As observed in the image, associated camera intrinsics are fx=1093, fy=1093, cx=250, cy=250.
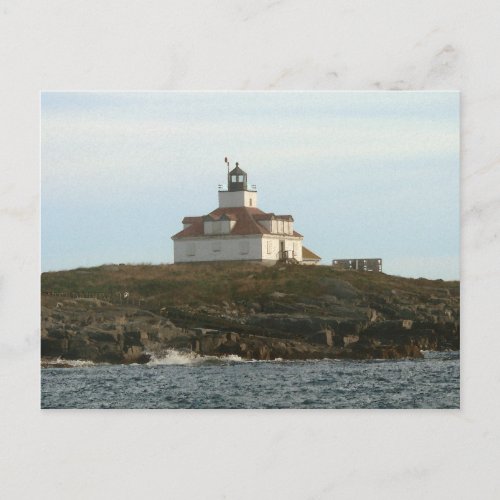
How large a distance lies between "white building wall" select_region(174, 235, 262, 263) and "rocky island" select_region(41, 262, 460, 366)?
0.04 metres

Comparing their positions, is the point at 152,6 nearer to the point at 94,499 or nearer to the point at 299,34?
the point at 299,34

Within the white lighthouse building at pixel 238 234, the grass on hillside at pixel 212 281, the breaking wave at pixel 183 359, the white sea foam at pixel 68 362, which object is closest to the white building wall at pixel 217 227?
the white lighthouse building at pixel 238 234

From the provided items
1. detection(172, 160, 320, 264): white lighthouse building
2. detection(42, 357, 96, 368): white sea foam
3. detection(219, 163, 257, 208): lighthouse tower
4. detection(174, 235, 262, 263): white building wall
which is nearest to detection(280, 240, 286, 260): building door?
detection(172, 160, 320, 264): white lighthouse building

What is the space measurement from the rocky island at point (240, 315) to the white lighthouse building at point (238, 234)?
0.05 m

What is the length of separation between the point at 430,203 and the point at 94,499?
2.07 m

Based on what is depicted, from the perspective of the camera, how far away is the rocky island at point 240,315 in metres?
5.09

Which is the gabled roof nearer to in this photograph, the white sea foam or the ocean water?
the ocean water

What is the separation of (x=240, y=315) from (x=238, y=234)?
1.26ft

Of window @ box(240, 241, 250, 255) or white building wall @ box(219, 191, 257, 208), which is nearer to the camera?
white building wall @ box(219, 191, 257, 208)

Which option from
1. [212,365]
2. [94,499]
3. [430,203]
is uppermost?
[430,203]

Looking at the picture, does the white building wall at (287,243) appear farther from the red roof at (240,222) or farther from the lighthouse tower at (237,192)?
the lighthouse tower at (237,192)

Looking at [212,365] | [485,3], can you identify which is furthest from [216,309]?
[485,3]

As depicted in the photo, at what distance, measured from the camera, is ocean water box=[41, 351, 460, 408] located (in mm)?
5043

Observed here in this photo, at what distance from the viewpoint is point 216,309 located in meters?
5.17
